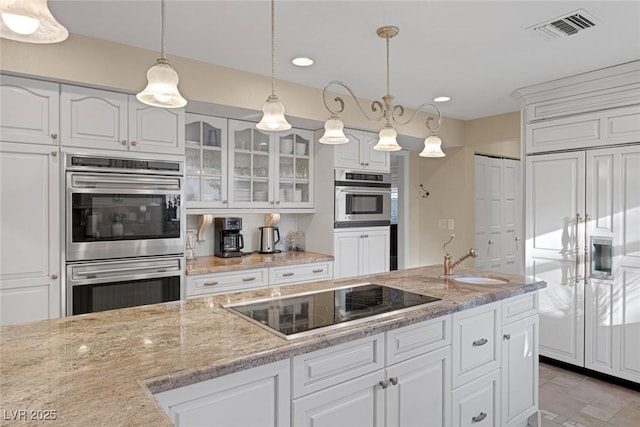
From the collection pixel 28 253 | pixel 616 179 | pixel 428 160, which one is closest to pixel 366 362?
pixel 28 253

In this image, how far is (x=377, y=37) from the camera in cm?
250

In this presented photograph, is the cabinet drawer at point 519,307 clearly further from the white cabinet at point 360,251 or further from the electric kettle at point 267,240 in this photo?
the electric kettle at point 267,240

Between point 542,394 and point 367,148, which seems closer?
point 542,394

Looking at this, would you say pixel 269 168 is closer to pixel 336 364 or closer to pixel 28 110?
pixel 28 110

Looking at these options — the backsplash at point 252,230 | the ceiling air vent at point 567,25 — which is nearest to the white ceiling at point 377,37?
the ceiling air vent at point 567,25

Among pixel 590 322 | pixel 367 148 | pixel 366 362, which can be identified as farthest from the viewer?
pixel 367 148

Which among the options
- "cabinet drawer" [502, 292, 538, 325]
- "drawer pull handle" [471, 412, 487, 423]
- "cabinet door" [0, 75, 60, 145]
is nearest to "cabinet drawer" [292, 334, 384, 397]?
"drawer pull handle" [471, 412, 487, 423]

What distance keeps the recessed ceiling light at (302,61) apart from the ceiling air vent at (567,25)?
57.5 inches

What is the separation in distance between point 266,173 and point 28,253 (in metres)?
1.99

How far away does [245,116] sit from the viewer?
3.45 meters

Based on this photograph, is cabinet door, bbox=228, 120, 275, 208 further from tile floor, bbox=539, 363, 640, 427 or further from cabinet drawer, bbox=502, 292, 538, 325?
tile floor, bbox=539, 363, 640, 427

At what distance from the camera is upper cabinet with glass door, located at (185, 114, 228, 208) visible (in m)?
3.36

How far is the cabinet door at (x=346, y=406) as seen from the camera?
4.66 feet

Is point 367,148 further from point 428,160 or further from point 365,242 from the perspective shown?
point 428,160
